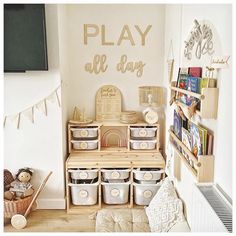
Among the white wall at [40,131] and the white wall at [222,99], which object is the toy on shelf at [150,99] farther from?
the white wall at [222,99]

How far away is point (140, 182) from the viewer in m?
2.91

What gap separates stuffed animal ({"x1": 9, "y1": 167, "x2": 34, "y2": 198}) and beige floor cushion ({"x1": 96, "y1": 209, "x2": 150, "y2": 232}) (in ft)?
2.41

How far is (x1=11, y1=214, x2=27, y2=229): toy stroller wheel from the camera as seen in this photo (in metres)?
2.56

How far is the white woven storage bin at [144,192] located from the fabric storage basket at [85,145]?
1.95 feet

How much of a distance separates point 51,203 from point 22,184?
0.36m

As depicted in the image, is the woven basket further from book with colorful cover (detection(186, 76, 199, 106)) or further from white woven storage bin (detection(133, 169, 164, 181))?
book with colorful cover (detection(186, 76, 199, 106))

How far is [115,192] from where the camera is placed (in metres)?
2.92

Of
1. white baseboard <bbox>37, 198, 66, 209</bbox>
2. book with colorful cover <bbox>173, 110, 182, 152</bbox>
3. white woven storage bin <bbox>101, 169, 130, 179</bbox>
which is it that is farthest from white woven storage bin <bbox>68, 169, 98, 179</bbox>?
book with colorful cover <bbox>173, 110, 182, 152</bbox>

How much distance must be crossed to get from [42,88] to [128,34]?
43.2 inches

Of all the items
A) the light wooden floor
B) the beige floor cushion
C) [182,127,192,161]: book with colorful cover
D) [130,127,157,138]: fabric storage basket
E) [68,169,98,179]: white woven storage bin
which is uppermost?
[182,127,192,161]: book with colorful cover

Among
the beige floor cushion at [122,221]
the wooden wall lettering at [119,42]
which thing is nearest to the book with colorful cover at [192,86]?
the beige floor cushion at [122,221]

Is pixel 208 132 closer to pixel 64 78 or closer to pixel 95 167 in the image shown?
pixel 95 167

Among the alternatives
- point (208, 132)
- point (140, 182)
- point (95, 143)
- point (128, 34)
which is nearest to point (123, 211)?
point (140, 182)

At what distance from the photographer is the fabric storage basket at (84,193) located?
2877 millimetres
